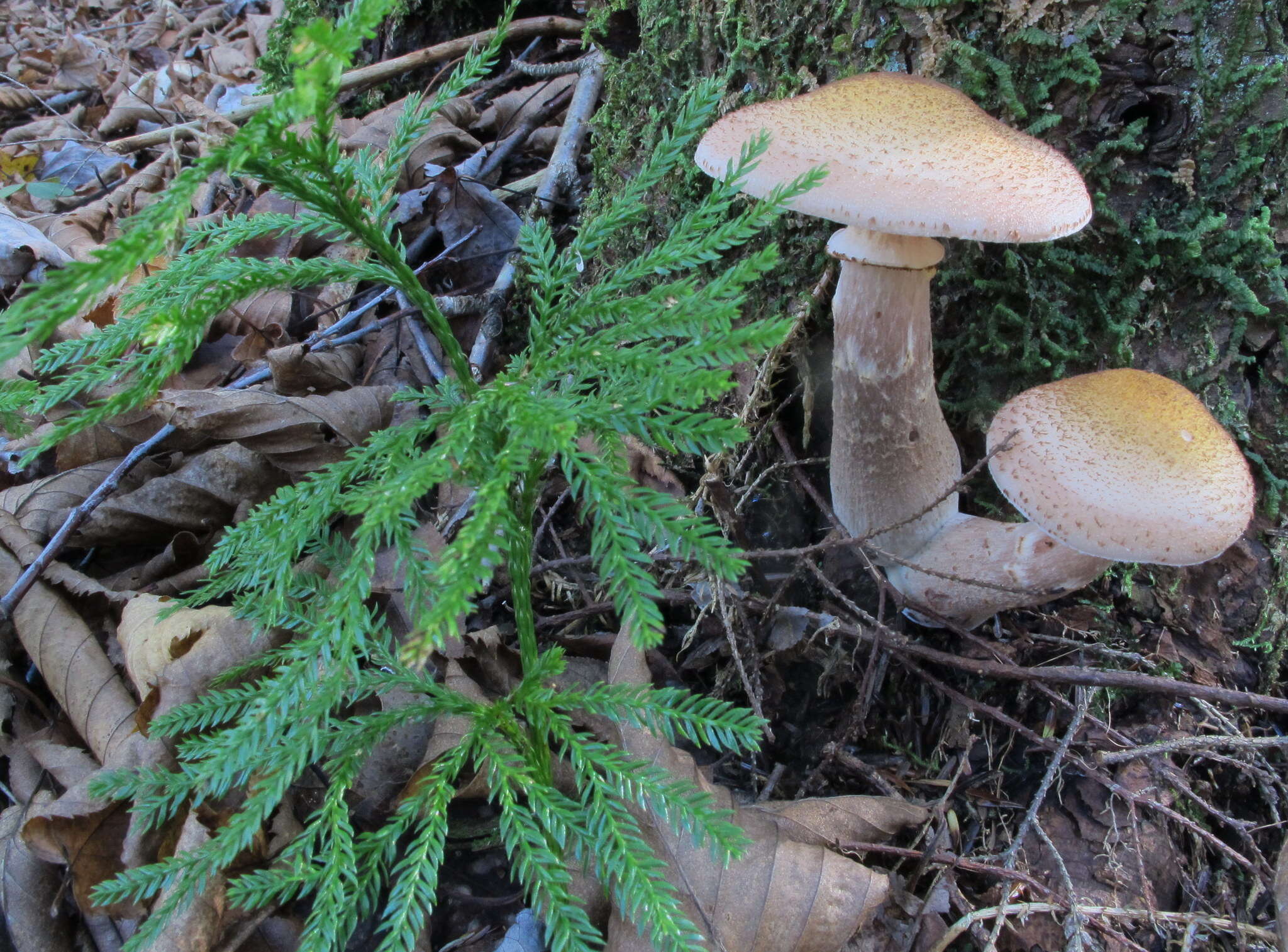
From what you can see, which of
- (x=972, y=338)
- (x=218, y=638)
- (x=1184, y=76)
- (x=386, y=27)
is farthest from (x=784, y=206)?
(x=386, y=27)

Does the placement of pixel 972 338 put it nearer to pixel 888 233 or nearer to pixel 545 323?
pixel 888 233

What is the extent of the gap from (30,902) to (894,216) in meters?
2.44

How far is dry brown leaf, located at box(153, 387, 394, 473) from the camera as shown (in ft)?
8.32

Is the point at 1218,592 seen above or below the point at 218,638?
below

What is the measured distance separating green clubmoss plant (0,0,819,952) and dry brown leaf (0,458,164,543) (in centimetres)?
107

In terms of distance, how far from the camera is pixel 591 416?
4.44 ft

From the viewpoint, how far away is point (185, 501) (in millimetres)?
2514

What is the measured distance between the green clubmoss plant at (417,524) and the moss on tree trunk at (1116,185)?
1.03 m

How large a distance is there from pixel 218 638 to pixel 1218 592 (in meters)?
2.92

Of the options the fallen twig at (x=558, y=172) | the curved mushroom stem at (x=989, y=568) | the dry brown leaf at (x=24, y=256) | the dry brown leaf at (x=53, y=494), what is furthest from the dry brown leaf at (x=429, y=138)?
the curved mushroom stem at (x=989, y=568)

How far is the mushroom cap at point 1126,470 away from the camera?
182 centimetres

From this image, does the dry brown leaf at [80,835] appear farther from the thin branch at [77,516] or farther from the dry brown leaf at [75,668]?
the thin branch at [77,516]

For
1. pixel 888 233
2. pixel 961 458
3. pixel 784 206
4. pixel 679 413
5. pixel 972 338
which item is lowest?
pixel 961 458

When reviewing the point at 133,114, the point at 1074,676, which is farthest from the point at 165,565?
the point at 133,114
